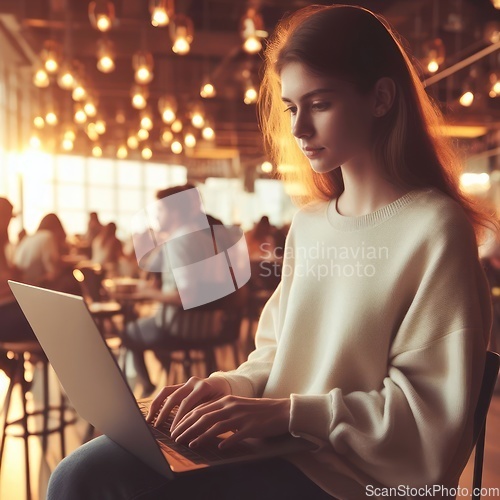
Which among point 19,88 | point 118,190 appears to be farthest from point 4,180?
point 118,190

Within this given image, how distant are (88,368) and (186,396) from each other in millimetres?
221

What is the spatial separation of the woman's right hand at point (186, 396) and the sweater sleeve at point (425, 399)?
0.58ft

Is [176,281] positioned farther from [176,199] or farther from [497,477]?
[497,477]

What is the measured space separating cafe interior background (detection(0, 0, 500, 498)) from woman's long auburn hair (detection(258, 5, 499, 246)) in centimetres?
11

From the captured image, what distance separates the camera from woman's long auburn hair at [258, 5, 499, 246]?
114 cm

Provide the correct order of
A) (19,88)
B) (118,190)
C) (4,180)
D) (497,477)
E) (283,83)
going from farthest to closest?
(118,190) → (19,88) → (4,180) → (497,477) → (283,83)

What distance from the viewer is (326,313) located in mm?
1201

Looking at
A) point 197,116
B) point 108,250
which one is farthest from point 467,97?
point 108,250

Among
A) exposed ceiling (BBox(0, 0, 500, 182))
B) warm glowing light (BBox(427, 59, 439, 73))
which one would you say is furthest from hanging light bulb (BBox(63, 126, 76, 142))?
warm glowing light (BBox(427, 59, 439, 73))

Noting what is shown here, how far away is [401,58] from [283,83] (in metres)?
0.22

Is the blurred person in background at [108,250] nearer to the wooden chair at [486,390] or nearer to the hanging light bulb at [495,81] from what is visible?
the hanging light bulb at [495,81]

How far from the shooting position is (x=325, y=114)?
1.14 m

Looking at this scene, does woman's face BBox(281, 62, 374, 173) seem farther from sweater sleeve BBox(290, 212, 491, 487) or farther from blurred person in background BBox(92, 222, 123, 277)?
blurred person in background BBox(92, 222, 123, 277)

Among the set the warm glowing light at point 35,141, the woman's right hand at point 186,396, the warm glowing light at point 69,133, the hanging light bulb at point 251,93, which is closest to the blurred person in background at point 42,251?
the hanging light bulb at point 251,93
